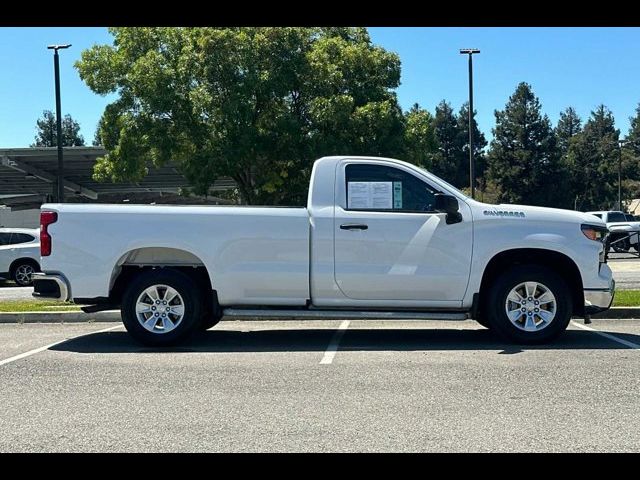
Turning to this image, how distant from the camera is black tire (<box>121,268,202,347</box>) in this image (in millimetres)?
8055

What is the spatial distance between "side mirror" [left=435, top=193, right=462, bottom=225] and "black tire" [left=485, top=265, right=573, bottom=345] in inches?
33.3

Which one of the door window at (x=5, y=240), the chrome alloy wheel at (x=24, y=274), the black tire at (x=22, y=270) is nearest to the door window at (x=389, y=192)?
the black tire at (x=22, y=270)

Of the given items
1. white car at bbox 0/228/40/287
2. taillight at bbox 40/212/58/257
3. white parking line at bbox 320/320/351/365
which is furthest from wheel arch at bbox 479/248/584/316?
white car at bbox 0/228/40/287

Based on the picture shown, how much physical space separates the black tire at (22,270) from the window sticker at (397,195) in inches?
525

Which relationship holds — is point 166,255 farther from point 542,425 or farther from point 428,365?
point 542,425

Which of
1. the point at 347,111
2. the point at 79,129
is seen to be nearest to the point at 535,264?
the point at 347,111

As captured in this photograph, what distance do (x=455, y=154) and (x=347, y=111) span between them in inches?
1933

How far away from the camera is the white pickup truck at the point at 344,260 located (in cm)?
793

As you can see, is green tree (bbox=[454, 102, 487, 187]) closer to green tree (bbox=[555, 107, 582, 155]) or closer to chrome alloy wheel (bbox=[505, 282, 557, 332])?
green tree (bbox=[555, 107, 582, 155])

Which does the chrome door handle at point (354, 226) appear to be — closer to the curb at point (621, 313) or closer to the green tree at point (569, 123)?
the curb at point (621, 313)

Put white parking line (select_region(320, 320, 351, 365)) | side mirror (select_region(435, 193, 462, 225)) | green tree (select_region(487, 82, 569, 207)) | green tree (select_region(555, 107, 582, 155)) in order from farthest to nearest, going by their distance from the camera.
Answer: green tree (select_region(555, 107, 582, 155)), green tree (select_region(487, 82, 569, 207)), side mirror (select_region(435, 193, 462, 225)), white parking line (select_region(320, 320, 351, 365))

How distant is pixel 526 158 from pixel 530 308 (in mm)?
54048

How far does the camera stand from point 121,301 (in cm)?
825

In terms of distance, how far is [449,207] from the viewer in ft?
25.9
